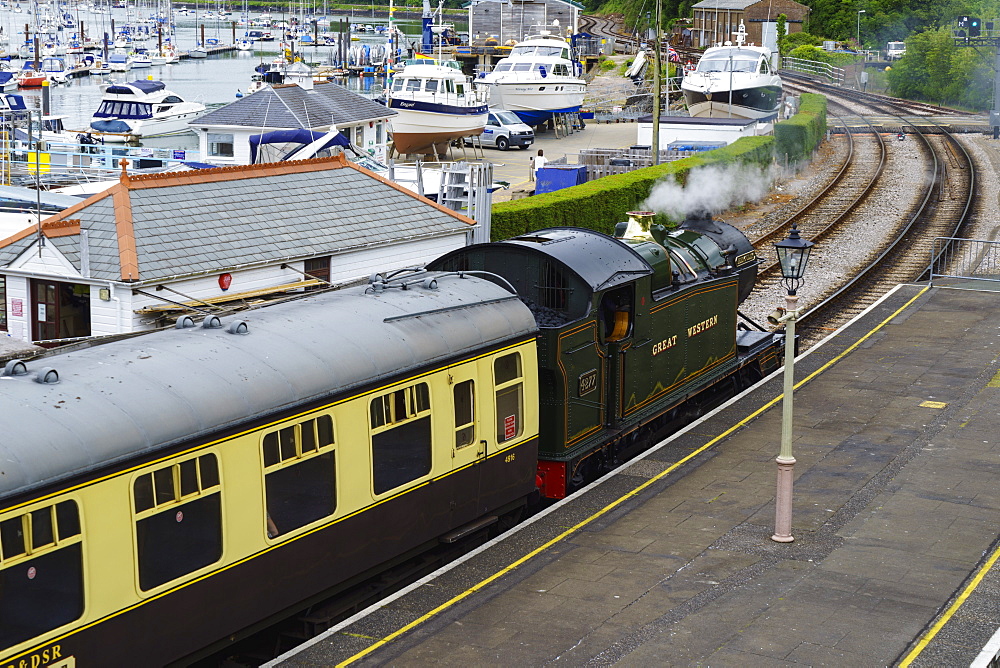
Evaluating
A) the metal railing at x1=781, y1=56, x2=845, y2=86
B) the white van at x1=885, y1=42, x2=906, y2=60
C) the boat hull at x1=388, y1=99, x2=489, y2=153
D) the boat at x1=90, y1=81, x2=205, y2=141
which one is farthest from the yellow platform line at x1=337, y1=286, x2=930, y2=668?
the white van at x1=885, y1=42, x2=906, y2=60

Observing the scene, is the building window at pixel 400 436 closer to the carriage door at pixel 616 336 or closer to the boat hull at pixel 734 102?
the carriage door at pixel 616 336

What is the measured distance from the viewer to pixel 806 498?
527 inches

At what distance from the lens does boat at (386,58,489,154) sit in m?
49.8

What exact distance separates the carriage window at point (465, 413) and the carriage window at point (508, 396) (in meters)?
0.42

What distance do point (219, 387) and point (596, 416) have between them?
6.15 metres

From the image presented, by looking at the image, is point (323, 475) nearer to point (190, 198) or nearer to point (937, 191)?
point (190, 198)

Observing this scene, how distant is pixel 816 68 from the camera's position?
85.4 meters

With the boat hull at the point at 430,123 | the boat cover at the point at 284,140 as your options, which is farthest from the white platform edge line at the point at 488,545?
the boat hull at the point at 430,123

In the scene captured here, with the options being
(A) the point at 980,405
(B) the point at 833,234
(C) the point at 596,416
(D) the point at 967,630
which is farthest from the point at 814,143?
(D) the point at 967,630

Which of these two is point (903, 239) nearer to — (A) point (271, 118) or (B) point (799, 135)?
(B) point (799, 135)

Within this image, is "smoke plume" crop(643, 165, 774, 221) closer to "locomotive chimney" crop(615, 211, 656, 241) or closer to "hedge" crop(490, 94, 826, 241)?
"hedge" crop(490, 94, 826, 241)

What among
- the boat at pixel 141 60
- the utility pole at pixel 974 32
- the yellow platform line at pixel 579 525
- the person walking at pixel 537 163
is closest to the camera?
the yellow platform line at pixel 579 525

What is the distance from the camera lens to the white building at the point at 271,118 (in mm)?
34781

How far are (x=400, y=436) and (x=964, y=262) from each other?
2136 centimetres
